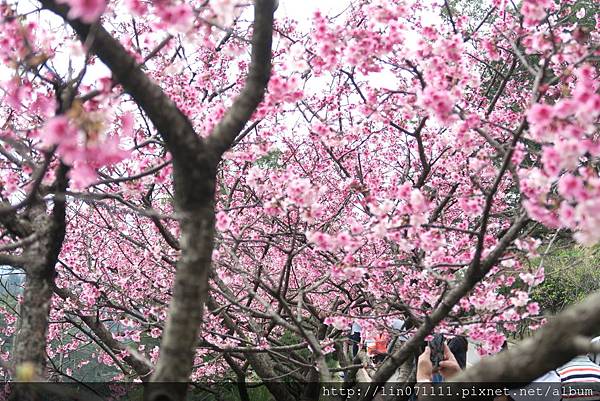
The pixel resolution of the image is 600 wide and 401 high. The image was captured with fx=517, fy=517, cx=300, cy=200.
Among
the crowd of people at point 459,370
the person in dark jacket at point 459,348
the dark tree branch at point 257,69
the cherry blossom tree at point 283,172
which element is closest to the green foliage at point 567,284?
the cherry blossom tree at point 283,172

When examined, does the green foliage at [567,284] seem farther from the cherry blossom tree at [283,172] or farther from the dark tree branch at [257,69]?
the dark tree branch at [257,69]

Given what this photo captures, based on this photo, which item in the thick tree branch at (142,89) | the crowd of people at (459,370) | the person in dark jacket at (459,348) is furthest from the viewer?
the person in dark jacket at (459,348)

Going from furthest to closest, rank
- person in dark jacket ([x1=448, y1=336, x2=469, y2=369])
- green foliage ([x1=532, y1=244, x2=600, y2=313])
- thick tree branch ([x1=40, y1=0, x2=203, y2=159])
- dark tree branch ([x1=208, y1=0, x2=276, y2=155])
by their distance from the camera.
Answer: green foliage ([x1=532, y1=244, x2=600, y2=313]), person in dark jacket ([x1=448, y1=336, x2=469, y2=369]), dark tree branch ([x1=208, y1=0, x2=276, y2=155]), thick tree branch ([x1=40, y1=0, x2=203, y2=159])

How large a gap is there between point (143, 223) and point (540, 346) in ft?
22.1

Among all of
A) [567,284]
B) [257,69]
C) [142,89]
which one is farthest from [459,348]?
[567,284]

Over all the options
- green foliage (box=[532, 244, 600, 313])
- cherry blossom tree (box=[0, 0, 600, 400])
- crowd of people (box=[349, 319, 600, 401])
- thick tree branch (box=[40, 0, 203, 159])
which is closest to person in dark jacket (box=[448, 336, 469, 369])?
crowd of people (box=[349, 319, 600, 401])

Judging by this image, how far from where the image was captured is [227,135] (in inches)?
93.5

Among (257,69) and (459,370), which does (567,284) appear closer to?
(459,370)

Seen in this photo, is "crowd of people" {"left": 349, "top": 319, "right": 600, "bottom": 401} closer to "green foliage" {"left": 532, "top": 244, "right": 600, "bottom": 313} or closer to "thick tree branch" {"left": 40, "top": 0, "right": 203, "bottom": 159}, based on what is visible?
"thick tree branch" {"left": 40, "top": 0, "right": 203, "bottom": 159}

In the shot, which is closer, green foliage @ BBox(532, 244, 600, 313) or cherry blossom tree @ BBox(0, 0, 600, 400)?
cherry blossom tree @ BBox(0, 0, 600, 400)

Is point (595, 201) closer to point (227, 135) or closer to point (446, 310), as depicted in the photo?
point (446, 310)

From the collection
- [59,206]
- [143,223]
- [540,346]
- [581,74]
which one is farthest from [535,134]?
[143,223]

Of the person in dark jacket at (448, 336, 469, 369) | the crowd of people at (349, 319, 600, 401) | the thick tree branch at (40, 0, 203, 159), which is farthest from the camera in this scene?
the person in dark jacket at (448, 336, 469, 369)

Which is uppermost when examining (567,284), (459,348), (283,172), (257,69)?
(567,284)
